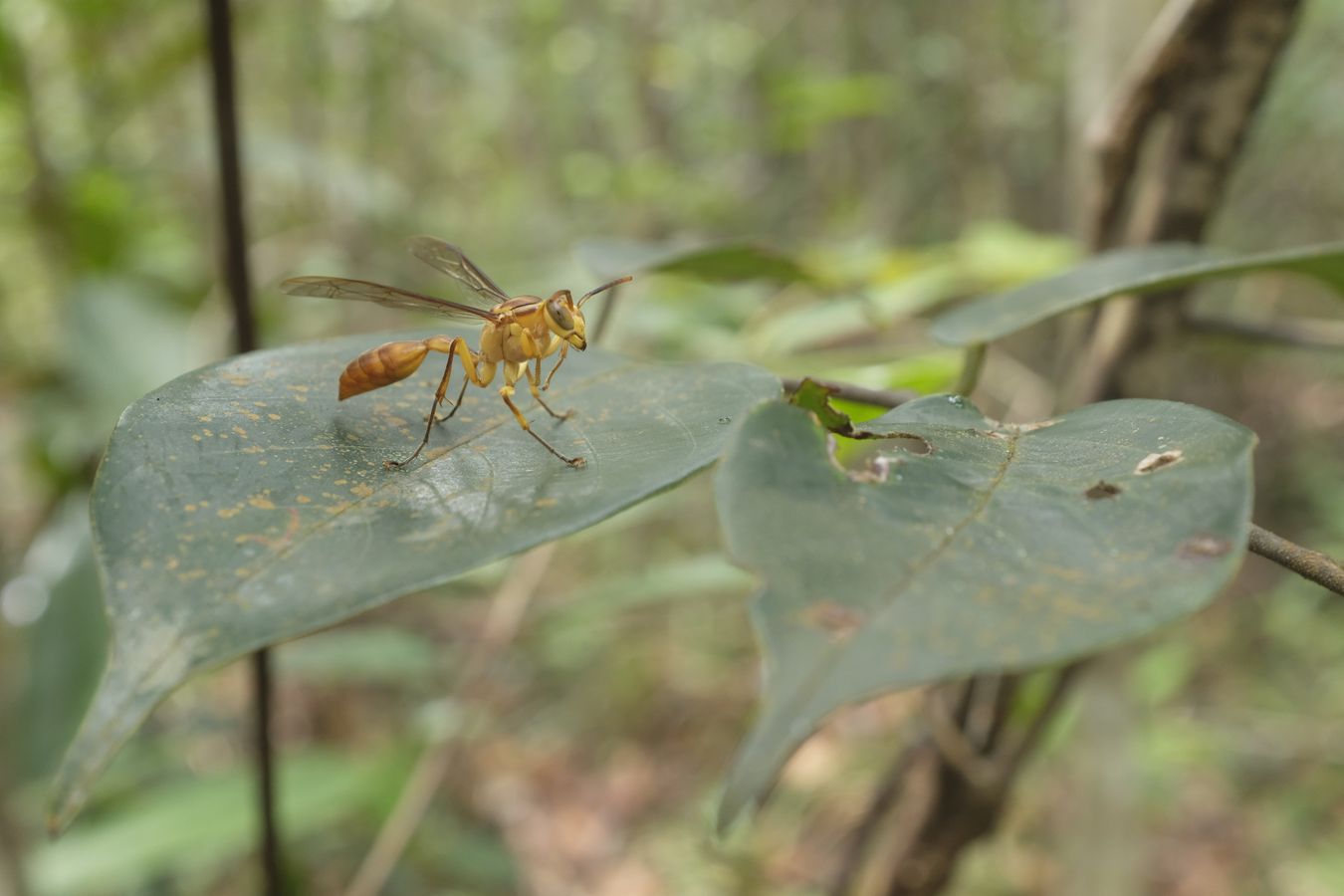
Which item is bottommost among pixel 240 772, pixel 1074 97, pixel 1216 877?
pixel 1216 877

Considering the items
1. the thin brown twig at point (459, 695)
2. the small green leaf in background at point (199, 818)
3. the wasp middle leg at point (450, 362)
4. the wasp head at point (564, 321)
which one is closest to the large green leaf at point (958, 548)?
the wasp middle leg at point (450, 362)

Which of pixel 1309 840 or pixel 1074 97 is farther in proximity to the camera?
pixel 1309 840

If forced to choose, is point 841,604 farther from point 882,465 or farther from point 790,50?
point 790,50

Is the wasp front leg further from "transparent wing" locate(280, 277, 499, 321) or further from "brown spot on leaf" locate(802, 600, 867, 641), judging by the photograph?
"brown spot on leaf" locate(802, 600, 867, 641)

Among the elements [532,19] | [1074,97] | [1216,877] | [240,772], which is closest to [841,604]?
[1074,97]

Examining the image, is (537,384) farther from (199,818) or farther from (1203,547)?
(199,818)

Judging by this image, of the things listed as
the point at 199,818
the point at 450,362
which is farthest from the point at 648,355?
the point at 199,818

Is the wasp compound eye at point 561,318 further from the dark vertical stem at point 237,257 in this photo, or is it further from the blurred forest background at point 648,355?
the dark vertical stem at point 237,257

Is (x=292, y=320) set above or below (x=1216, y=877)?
above
